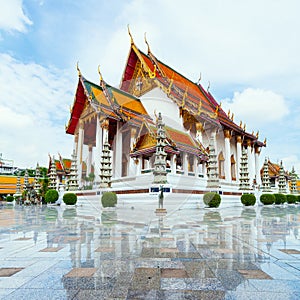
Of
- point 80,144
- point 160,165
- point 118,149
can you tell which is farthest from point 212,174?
point 80,144

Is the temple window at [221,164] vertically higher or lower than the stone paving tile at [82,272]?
higher

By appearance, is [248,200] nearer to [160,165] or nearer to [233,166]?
[160,165]

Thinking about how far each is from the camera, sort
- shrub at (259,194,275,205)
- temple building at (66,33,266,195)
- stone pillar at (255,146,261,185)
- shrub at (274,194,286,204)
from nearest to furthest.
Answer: temple building at (66,33,266,195)
shrub at (259,194,275,205)
shrub at (274,194,286,204)
stone pillar at (255,146,261,185)

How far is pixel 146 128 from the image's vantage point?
51.7 feet

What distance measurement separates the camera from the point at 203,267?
2.79m

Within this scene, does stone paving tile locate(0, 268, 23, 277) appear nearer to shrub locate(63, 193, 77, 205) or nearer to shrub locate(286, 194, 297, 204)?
shrub locate(63, 193, 77, 205)

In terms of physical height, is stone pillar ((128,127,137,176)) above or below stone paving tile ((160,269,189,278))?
above

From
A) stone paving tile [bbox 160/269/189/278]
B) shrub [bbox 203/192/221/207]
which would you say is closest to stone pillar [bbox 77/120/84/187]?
shrub [bbox 203/192/221/207]

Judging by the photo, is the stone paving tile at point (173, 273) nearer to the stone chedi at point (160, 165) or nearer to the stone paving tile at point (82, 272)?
the stone paving tile at point (82, 272)

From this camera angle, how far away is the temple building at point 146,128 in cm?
1588

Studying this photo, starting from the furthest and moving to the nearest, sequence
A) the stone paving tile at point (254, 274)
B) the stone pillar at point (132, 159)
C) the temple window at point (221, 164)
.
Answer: the temple window at point (221, 164), the stone pillar at point (132, 159), the stone paving tile at point (254, 274)

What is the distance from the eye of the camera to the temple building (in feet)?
52.1

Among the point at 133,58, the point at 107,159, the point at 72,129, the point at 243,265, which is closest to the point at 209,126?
the point at 133,58

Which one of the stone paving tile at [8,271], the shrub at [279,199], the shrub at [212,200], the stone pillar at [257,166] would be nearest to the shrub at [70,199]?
the shrub at [212,200]
